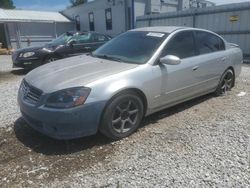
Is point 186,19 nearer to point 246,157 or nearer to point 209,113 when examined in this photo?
point 209,113

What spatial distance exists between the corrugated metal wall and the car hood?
377 inches

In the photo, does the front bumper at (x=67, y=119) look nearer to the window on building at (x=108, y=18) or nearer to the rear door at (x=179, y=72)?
the rear door at (x=179, y=72)

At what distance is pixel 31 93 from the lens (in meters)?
3.50

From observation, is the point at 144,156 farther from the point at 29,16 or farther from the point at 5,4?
the point at 5,4

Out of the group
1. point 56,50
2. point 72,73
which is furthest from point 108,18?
point 72,73

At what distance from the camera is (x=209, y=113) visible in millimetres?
4738

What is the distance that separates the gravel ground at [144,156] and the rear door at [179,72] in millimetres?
445

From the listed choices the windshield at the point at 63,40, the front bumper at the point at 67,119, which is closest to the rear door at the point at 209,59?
the front bumper at the point at 67,119

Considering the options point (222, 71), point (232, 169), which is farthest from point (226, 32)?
point (232, 169)

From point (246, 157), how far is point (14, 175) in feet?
9.35

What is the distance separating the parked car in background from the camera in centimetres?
871

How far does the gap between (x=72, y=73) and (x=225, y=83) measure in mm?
3775

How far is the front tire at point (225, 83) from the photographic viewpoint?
18.5 ft

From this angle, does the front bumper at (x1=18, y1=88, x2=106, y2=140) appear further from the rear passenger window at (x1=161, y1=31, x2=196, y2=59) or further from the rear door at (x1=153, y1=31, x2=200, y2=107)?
the rear passenger window at (x1=161, y1=31, x2=196, y2=59)
